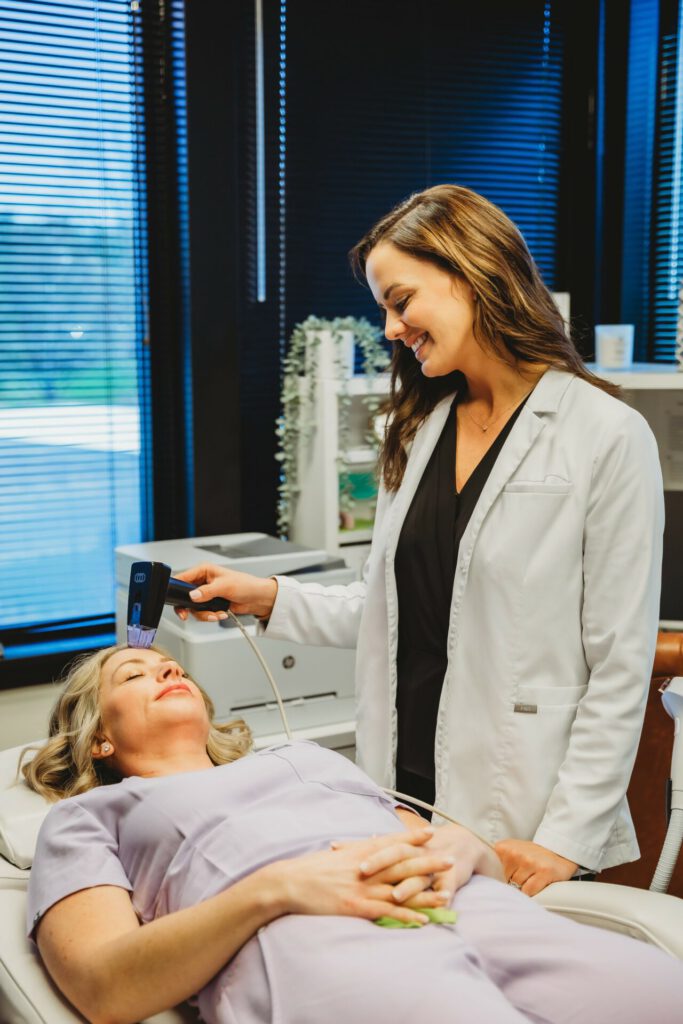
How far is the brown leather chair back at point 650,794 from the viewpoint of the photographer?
1.78 meters

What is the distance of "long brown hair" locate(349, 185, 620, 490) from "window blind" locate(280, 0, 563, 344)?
60.7 inches

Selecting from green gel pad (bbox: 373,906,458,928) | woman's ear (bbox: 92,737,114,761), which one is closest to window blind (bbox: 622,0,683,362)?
Answer: woman's ear (bbox: 92,737,114,761)

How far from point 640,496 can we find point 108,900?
852 mm

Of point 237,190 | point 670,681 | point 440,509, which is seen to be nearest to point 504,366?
point 440,509

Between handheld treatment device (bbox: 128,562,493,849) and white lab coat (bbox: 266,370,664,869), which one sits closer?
white lab coat (bbox: 266,370,664,869)

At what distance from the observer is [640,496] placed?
1.47 metres

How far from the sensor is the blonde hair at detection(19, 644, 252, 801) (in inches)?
64.5

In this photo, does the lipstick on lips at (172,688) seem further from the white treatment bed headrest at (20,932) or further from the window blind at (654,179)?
the window blind at (654,179)

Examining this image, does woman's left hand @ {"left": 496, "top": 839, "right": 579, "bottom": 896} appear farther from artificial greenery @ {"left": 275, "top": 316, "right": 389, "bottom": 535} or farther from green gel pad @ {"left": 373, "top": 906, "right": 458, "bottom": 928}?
artificial greenery @ {"left": 275, "top": 316, "right": 389, "bottom": 535}

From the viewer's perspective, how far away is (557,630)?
152 cm

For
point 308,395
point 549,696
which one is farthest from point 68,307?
point 549,696

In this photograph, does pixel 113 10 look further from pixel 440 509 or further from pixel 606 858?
pixel 606 858

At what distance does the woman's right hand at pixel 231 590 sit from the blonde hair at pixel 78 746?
0.36ft

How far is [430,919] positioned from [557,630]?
0.45 metres
